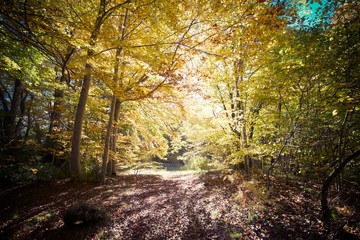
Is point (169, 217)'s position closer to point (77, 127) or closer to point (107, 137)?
point (107, 137)

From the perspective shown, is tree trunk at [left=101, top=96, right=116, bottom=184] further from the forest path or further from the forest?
the forest path

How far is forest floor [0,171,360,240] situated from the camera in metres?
4.04

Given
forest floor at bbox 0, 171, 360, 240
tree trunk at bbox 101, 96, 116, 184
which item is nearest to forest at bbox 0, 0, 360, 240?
forest floor at bbox 0, 171, 360, 240

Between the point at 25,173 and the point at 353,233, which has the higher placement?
the point at 25,173

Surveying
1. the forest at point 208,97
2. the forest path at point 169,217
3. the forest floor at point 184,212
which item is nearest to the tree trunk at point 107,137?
the forest at point 208,97

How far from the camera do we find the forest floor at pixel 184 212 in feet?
13.3

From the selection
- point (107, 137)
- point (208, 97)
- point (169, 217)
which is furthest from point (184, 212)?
point (208, 97)

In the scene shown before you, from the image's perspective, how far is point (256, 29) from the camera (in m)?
3.97

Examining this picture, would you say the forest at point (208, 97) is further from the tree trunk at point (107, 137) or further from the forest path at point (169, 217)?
the tree trunk at point (107, 137)

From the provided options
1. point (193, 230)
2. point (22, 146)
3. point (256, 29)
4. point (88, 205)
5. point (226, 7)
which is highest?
point (226, 7)

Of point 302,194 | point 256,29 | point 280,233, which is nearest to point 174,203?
point 280,233

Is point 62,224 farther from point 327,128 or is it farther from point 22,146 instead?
point 327,128

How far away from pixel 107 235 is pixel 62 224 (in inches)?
57.2

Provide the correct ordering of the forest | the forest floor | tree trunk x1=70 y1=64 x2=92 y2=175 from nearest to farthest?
the forest → the forest floor → tree trunk x1=70 y1=64 x2=92 y2=175
